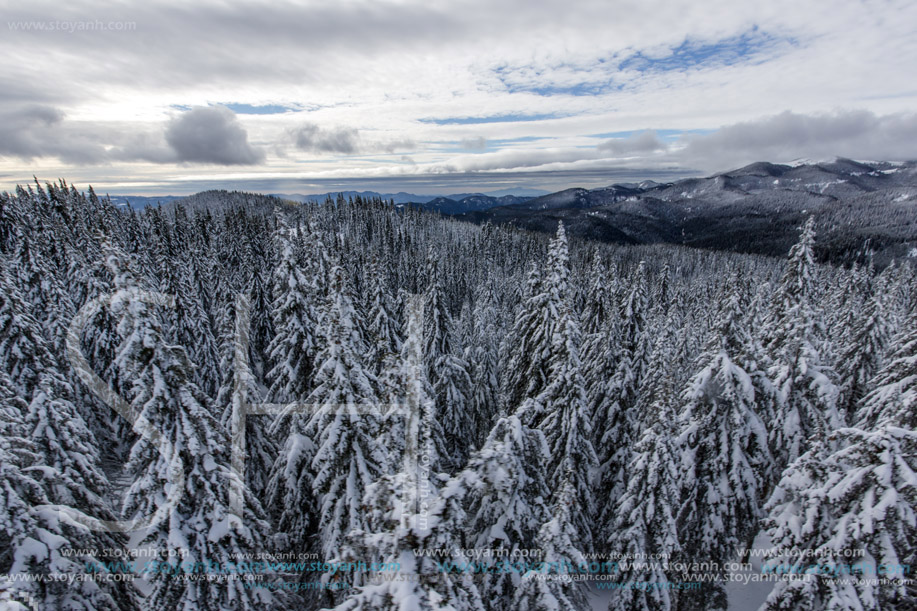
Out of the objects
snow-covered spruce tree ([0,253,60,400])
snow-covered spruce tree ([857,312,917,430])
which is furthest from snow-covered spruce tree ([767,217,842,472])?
snow-covered spruce tree ([0,253,60,400])

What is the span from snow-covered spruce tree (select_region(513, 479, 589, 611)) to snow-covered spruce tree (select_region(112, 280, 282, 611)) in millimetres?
7166

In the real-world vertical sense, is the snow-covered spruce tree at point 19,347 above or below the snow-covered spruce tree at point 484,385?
above

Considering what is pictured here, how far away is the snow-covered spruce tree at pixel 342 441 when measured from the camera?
1163 cm

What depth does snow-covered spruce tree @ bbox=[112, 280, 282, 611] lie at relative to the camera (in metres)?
9.01

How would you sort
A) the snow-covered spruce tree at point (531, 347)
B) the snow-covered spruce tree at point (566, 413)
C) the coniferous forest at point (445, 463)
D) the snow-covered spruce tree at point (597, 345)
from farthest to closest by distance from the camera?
the snow-covered spruce tree at point (597, 345), the snow-covered spruce tree at point (531, 347), the snow-covered spruce tree at point (566, 413), the coniferous forest at point (445, 463)

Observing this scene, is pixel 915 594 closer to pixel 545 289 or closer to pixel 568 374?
pixel 568 374

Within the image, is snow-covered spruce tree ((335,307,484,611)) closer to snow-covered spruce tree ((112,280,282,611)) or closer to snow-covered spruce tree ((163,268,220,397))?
snow-covered spruce tree ((112,280,282,611))

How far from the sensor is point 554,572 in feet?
27.6

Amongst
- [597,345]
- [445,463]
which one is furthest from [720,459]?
[445,463]

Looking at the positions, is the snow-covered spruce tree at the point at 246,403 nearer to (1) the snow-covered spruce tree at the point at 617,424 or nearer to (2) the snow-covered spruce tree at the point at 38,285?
(2) the snow-covered spruce tree at the point at 38,285

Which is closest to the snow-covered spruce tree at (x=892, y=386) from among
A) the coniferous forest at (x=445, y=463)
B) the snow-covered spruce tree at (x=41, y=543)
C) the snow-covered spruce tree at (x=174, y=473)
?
the coniferous forest at (x=445, y=463)

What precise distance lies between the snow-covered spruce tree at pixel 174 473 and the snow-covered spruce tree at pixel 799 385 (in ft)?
61.8

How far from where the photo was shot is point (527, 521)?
10094 mm

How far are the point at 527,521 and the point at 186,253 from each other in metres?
57.1
